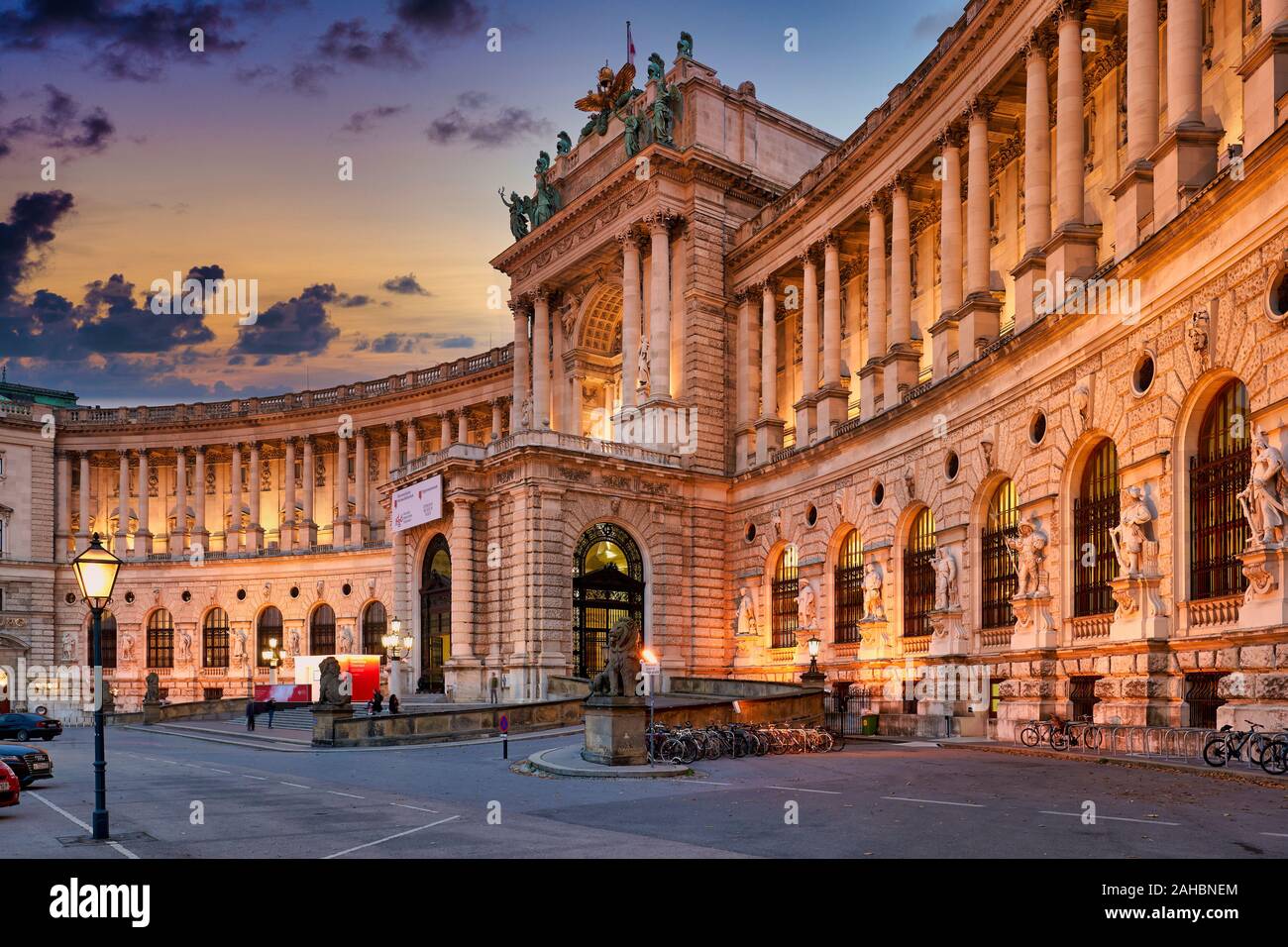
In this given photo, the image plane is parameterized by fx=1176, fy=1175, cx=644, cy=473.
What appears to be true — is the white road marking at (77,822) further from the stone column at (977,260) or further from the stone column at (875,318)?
the stone column at (875,318)

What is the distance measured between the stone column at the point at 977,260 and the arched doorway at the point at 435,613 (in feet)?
88.3

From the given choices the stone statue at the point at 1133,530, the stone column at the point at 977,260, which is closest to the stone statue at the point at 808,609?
the stone column at the point at 977,260

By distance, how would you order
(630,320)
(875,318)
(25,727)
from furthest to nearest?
(630,320) → (875,318) → (25,727)

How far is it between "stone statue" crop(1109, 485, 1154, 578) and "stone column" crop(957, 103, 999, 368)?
37.5 ft

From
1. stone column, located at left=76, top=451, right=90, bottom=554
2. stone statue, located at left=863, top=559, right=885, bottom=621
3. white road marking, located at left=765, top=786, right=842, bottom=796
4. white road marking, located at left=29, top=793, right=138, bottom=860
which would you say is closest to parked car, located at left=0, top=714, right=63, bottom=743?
white road marking, located at left=29, top=793, right=138, bottom=860

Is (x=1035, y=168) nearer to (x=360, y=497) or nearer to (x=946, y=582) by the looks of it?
(x=946, y=582)

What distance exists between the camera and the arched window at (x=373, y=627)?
80375 millimetres

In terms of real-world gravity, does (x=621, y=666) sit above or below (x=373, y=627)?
above

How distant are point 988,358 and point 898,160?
12.8 m

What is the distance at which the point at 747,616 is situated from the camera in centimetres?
5406

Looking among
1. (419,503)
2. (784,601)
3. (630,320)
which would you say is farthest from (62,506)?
(784,601)

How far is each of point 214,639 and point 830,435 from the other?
56.9 meters
